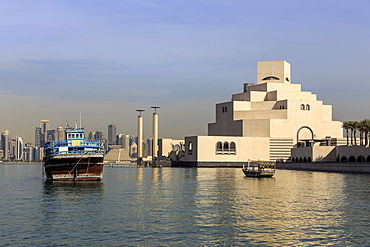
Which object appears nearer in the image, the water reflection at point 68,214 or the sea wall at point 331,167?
the water reflection at point 68,214

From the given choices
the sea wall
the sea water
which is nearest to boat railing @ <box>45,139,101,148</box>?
the sea water

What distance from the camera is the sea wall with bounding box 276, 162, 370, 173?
128 metres

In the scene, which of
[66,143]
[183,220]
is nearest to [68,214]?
[183,220]

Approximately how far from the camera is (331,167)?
146m

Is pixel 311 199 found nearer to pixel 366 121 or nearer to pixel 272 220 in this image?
pixel 272 220

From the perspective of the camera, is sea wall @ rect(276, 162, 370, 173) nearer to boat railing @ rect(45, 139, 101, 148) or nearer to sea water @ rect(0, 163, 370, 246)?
boat railing @ rect(45, 139, 101, 148)

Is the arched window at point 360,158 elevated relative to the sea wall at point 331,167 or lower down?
elevated

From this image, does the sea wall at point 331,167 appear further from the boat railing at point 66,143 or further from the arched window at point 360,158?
the boat railing at point 66,143

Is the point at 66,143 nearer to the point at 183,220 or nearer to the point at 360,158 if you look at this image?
the point at 183,220

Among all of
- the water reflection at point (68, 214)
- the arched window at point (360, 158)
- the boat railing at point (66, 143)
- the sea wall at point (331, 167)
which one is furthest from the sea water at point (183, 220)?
the arched window at point (360, 158)

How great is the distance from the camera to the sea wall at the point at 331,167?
5054 inches

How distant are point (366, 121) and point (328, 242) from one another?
12656cm

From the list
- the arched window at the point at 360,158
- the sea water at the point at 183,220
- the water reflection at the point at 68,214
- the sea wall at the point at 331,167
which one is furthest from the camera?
the arched window at the point at 360,158

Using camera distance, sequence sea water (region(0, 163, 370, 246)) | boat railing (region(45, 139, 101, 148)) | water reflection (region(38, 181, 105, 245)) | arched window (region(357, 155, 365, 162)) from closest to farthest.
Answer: sea water (region(0, 163, 370, 246))
water reflection (region(38, 181, 105, 245))
boat railing (region(45, 139, 101, 148))
arched window (region(357, 155, 365, 162))
